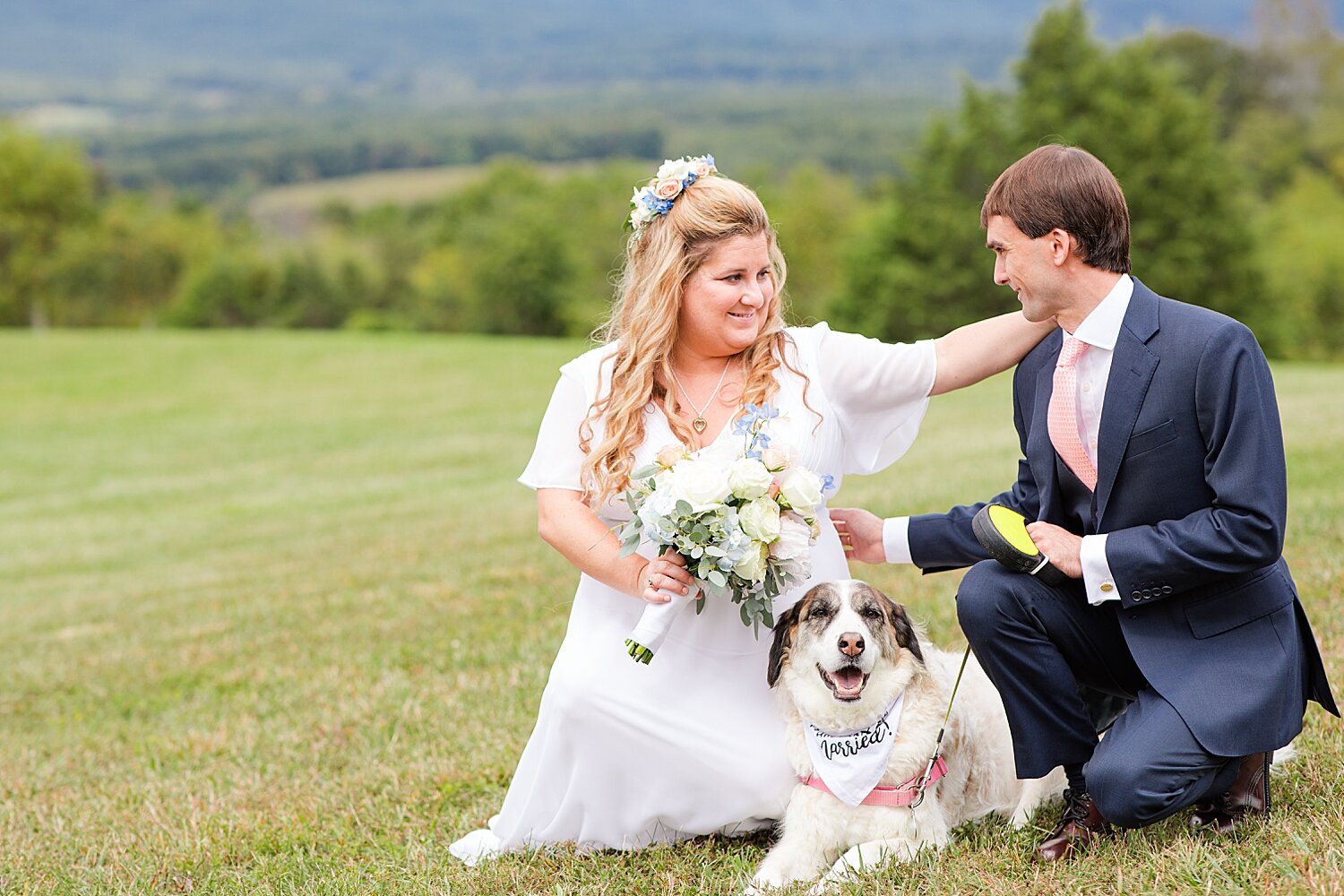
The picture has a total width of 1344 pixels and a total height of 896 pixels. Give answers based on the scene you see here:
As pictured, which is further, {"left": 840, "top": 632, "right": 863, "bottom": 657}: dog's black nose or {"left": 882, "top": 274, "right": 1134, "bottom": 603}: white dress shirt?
{"left": 840, "top": 632, "right": 863, "bottom": 657}: dog's black nose

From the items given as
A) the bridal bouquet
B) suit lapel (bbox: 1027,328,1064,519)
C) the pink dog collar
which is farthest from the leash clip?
suit lapel (bbox: 1027,328,1064,519)

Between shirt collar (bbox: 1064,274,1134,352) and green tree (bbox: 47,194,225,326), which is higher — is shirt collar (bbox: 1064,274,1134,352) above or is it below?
above

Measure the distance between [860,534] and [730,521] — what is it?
36.6 inches

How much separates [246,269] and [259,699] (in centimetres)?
7659

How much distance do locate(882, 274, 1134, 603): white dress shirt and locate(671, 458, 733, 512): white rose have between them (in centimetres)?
113

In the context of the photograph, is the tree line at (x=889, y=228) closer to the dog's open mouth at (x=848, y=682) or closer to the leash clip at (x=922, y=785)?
the dog's open mouth at (x=848, y=682)

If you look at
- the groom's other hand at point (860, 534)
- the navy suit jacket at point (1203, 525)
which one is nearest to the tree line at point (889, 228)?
the groom's other hand at point (860, 534)

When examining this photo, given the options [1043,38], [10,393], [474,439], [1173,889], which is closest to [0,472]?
[474,439]

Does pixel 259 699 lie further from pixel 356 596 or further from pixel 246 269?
pixel 246 269

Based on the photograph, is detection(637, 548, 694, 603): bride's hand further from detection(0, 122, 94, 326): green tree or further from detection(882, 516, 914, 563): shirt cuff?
→ detection(0, 122, 94, 326): green tree

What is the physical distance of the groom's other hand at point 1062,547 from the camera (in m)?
3.95

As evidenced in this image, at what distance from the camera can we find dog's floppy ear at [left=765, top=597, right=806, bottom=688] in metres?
4.38

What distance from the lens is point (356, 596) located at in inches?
407

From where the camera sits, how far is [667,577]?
14.1 ft
